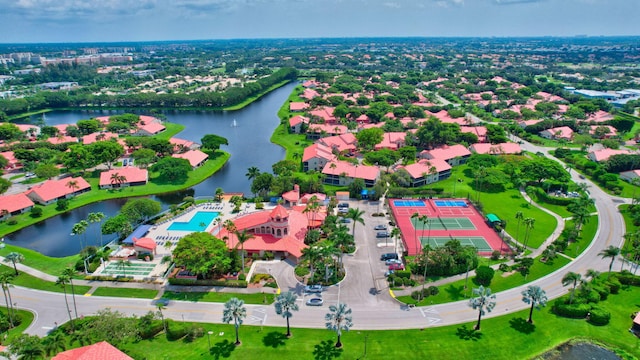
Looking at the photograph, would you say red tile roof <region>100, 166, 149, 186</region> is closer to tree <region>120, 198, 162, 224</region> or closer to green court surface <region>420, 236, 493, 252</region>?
tree <region>120, 198, 162, 224</region>

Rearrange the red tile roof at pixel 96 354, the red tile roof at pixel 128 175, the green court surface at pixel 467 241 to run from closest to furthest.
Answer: the red tile roof at pixel 96 354 → the green court surface at pixel 467 241 → the red tile roof at pixel 128 175

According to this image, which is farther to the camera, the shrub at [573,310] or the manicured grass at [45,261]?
the manicured grass at [45,261]

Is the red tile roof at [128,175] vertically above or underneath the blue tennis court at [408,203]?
above

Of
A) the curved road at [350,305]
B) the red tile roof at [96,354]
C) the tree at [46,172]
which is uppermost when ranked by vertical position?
the tree at [46,172]

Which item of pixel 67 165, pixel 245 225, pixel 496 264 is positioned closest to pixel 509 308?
pixel 496 264

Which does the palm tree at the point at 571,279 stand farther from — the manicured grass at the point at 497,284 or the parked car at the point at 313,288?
the parked car at the point at 313,288

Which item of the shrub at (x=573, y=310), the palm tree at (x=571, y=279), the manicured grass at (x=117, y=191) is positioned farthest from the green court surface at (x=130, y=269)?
the palm tree at (x=571, y=279)
